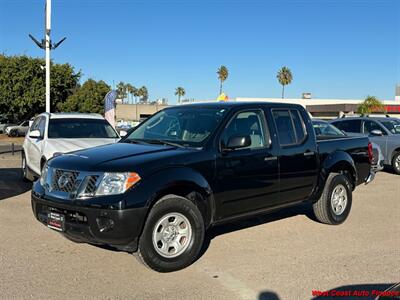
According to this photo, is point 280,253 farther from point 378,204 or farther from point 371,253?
point 378,204

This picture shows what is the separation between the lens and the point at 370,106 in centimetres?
5762

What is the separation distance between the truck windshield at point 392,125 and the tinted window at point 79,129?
346 inches

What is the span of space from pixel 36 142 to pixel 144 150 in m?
5.47

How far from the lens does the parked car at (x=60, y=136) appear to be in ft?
29.8

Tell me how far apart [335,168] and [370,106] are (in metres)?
54.5

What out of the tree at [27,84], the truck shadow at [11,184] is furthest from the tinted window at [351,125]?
the tree at [27,84]

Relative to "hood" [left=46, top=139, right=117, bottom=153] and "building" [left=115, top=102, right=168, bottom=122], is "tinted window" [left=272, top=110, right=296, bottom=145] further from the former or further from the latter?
"building" [left=115, top=102, right=168, bottom=122]

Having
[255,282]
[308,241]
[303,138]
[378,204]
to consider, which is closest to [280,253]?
[308,241]

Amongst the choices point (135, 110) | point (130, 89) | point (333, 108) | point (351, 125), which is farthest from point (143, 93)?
point (351, 125)

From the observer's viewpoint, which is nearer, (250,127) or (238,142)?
(238,142)

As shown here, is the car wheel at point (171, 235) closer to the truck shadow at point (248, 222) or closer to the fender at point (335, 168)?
the truck shadow at point (248, 222)

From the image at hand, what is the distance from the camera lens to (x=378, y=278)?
473 cm

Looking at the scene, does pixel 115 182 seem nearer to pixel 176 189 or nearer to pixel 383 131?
pixel 176 189

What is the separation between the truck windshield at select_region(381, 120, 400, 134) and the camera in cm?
1422
